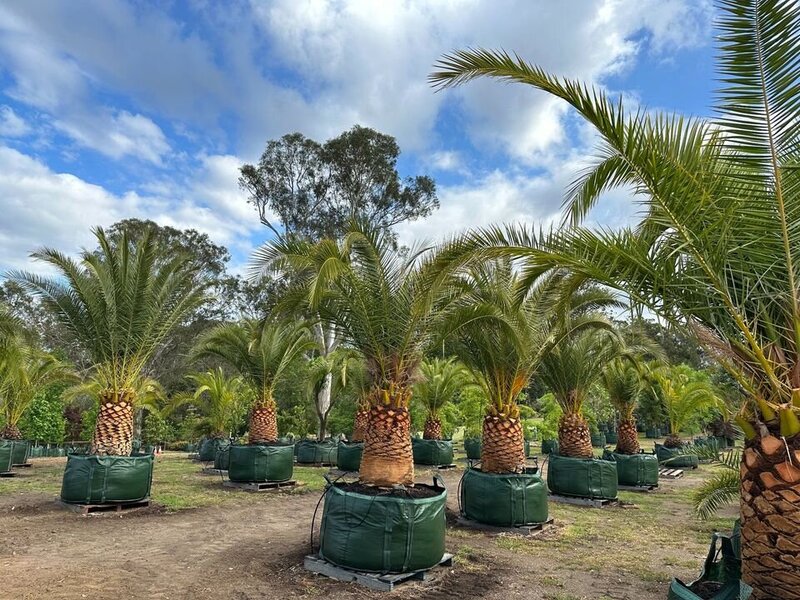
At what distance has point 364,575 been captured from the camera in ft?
18.5

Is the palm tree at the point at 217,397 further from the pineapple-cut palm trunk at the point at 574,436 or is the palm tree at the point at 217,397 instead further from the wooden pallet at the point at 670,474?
the wooden pallet at the point at 670,474

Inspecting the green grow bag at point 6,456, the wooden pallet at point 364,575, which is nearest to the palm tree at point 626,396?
the wooden pallet at point 364,575

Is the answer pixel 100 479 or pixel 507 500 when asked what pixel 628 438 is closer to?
pixel 507 500

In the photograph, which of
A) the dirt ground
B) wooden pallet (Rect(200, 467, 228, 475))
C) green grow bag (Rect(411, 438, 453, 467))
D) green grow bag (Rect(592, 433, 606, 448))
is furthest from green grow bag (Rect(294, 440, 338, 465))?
green grow bag (Rect(592, 433, 606, 448))

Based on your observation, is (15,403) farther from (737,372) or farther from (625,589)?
(737,372)

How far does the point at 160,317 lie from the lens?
1075 centimetres

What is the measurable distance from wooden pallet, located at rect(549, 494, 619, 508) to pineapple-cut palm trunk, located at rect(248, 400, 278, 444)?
810cm

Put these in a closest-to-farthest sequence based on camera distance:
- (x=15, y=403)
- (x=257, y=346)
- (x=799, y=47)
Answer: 1. (x=799, y=47)
2. (x=257, y=346)
3. (x=15, y=403)

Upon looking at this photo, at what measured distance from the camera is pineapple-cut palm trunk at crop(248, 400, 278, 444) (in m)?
15.1

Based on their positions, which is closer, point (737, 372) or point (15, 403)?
point (737, 372)

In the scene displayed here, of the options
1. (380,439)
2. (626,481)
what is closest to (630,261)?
(380,439)

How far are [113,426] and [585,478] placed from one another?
392 inches

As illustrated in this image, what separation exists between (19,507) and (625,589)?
10447 millimetres

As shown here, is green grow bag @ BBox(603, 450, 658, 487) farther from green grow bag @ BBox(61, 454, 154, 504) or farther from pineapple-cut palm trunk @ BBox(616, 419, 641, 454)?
green grow bag @ BBox(61, 454, 154, 504)
